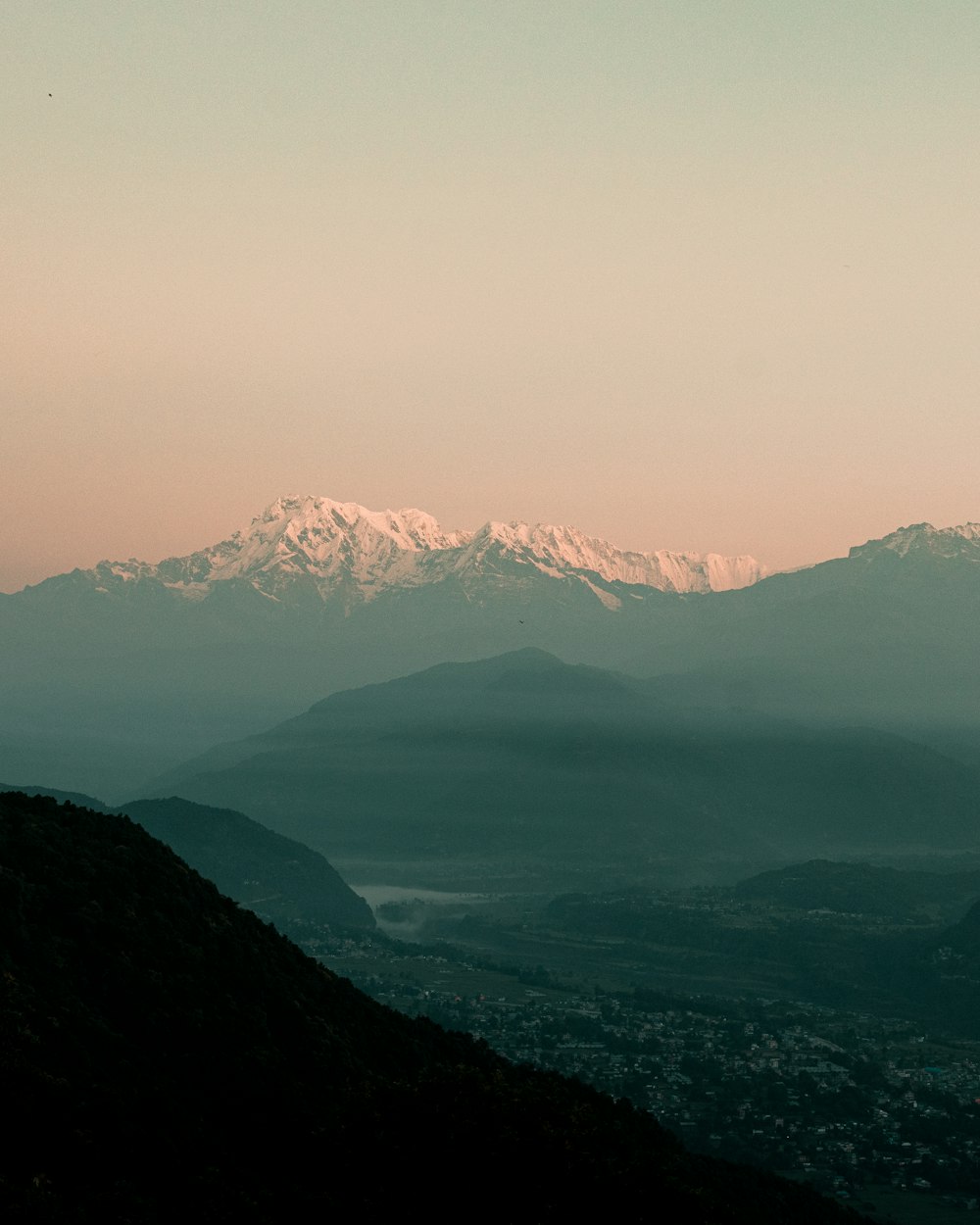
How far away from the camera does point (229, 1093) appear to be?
144 metres

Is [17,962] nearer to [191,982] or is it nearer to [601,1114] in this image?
[191,982]

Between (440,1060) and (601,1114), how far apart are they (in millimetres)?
17463

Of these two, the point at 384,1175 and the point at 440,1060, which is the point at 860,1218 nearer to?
the point at 440,1060

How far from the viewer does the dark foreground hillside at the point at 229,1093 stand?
374ft

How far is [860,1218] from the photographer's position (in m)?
198

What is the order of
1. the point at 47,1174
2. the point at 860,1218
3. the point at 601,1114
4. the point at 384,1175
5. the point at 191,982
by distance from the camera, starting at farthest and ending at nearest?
the point at 860,1218 < the point at 601,1114 < the point at 191,982 < the point at 384,1175 < the point at 47,1174

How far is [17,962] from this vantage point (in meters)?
146

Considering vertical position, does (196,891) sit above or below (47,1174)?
above

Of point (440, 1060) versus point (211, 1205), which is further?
point (440, 1060)

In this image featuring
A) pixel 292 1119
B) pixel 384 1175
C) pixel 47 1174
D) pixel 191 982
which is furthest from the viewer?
pixel 191 982

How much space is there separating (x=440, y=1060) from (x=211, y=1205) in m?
65.5

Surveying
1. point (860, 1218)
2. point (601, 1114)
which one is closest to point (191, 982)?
point (601, 1114)

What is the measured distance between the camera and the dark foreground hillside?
114062 mm

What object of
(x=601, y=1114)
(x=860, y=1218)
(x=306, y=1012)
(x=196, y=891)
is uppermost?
(x=196, y=891)
